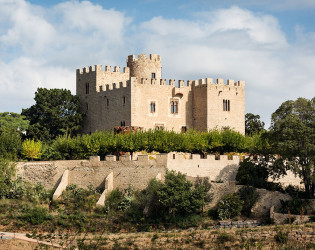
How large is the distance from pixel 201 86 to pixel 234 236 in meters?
25.4

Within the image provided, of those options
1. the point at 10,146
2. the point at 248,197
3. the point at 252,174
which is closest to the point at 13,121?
the point at 10,146

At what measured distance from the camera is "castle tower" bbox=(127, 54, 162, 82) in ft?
213

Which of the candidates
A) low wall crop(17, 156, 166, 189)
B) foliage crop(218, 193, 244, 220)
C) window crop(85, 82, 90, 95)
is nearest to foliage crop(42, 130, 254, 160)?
low wall crop(17, 156, 166, 189)

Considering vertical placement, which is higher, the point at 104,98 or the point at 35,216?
the point at 104,98

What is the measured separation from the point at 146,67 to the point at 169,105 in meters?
5.59

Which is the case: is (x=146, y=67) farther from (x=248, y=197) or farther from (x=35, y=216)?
(x=35, y=216)

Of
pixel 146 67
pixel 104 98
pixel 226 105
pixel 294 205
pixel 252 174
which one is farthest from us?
pixel 146 67

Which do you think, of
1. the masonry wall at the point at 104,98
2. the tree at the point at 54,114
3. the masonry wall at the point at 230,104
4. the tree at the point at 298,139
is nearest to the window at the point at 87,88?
the masonry wall at the point at 104,98

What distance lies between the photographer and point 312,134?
4341 centimetres

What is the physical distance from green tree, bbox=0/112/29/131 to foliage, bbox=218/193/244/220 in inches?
1442

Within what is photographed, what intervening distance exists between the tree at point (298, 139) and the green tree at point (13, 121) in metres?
37.9

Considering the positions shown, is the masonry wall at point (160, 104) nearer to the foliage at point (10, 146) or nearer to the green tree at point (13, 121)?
the foliage at point (10, 146)

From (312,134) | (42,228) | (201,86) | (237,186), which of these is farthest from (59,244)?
(201,86)

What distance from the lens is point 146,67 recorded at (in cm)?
6506
